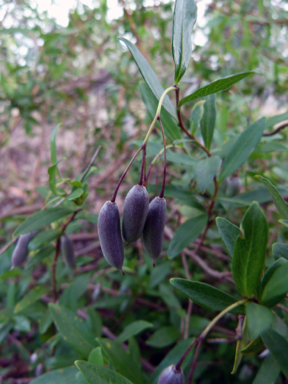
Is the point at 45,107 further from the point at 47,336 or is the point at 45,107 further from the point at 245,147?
the point at 245,147

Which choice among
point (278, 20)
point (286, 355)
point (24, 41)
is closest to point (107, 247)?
point (286, 355)

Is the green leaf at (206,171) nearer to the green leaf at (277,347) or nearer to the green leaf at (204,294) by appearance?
the green leaf at (204,294)

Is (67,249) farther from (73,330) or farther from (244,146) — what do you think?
(244,146)

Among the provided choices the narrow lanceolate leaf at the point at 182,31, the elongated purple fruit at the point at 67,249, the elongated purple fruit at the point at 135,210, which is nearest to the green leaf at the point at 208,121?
the narrow lanceolate leaf at the point at 182,31

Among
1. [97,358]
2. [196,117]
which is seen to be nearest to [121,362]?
[97,358]

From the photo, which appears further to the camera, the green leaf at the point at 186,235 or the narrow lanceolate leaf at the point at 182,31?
the green leaf at the point at 186,235
